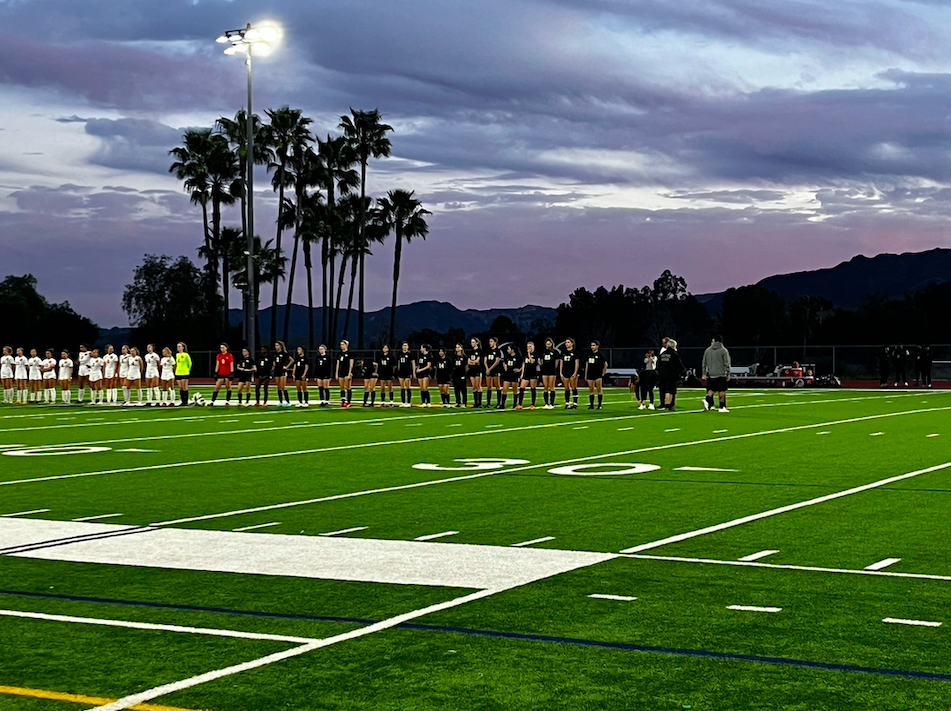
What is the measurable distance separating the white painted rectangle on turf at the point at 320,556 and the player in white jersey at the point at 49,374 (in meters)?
29.3

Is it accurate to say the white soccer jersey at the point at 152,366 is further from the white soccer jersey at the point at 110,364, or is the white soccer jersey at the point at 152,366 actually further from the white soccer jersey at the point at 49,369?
the white soccer jersey at the point at 49,369

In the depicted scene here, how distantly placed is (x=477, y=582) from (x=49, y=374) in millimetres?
33074

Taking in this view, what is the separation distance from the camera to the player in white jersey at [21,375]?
38681mm

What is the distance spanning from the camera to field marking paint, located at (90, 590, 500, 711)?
219 inches

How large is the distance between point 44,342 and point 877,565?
93246 mm

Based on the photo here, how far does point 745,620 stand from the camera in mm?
7062

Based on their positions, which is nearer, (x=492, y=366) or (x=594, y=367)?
(x=594, y=367)

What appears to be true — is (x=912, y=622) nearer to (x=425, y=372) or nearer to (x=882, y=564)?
(x=882, y=564)

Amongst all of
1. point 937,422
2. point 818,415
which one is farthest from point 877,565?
point 818,415

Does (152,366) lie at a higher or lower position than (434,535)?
higher

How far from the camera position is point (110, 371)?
36375 mm

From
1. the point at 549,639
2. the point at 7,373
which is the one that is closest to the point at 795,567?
the point at 549,639

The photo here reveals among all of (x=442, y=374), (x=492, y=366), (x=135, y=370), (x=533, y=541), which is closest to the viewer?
(x=533, y=541)

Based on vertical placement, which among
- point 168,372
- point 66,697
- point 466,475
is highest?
point 168,372
